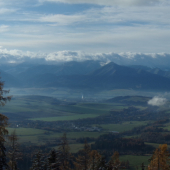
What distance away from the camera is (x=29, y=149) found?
52.5m

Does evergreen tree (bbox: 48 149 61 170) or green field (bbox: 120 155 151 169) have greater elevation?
evergreen tree (bbox: 48 149 61 170)

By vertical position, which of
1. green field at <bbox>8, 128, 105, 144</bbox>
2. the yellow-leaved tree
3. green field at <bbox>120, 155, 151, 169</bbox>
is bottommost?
green field at <bbox>120, 155, 151, 169</bbox>

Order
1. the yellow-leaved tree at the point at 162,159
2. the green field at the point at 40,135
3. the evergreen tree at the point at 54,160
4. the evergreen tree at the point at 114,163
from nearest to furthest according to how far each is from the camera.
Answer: the yellow-leaved tree at the point at 162,159 < the evergreen tree at the point at 114,163 < the evergreen tree at the point at 54,160 < the green field at the point at 40,135

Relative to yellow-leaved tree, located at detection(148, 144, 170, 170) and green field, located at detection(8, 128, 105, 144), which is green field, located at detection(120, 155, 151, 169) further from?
yellow-leaved tree, located at detection(148, 144, 170, 170)

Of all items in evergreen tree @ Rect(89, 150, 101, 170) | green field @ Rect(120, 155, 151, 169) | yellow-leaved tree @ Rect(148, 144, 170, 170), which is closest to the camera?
yellow-leaved tree @ Rect(148, 144, 170, 170)

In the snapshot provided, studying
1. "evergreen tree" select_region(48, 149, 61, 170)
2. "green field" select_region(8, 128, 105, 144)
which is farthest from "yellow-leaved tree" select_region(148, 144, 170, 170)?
"green field" select_region(8, 128, 105, 144)

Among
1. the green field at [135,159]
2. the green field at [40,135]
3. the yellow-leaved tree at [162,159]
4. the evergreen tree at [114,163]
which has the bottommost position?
the green field at [135,159]

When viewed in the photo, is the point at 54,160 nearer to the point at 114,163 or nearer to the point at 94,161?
the point at 94,161

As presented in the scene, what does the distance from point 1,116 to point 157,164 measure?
32.0 feet

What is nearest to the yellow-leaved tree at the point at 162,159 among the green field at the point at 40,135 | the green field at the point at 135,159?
the green field at the point at 135,159

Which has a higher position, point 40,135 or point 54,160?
point 54,160

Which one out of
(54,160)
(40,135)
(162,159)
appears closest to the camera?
(162,159)

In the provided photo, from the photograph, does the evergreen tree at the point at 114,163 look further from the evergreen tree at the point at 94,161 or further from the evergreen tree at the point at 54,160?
the evergreen tree at the point at 54,160

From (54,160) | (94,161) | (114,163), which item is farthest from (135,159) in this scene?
(54,160)
